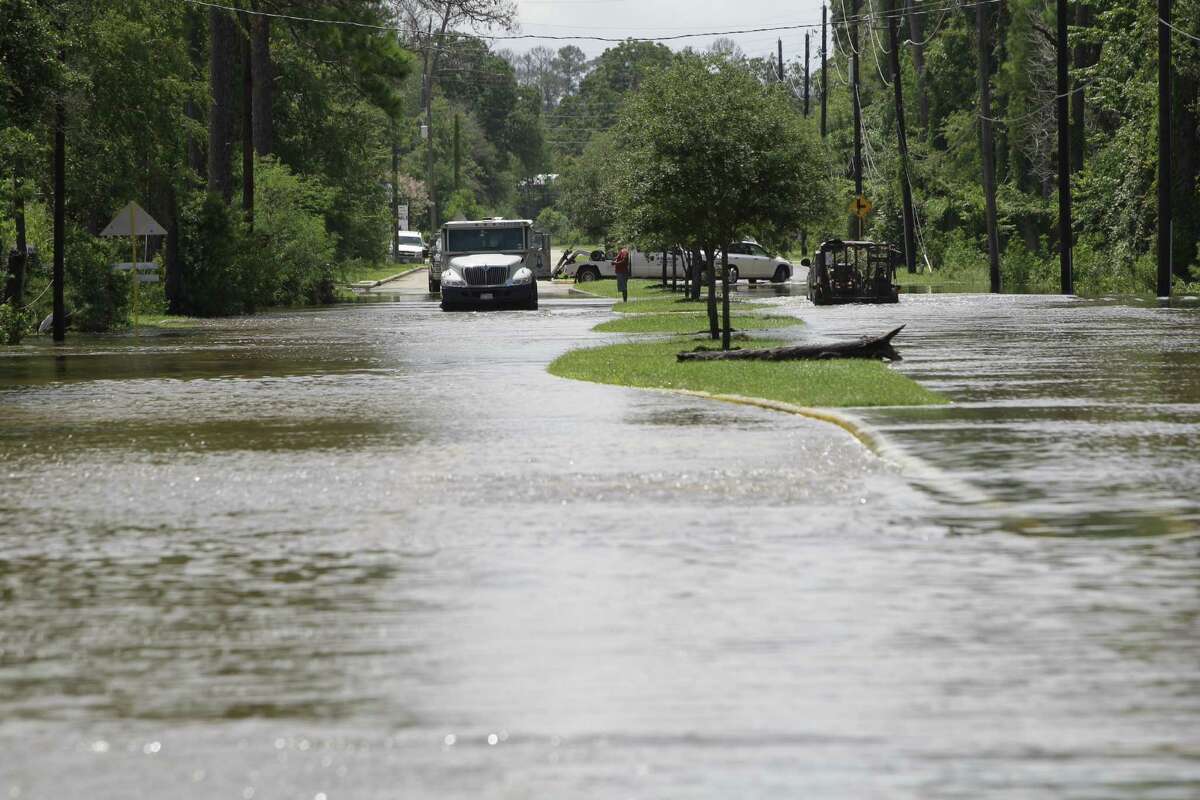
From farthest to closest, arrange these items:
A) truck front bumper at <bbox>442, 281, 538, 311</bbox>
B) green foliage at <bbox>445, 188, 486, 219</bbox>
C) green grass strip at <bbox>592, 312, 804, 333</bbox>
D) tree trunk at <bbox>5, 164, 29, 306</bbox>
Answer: green foliage at <bbox>445, 188, 486, 219</bbox>
truck front bumper at <bbox>442, 281, 538, 311</bbox>
green grass strip at <bbox>592, 312, 804, 333</bbox>
tree trunk at <bbox>5, 164, 29, 306</bbox>

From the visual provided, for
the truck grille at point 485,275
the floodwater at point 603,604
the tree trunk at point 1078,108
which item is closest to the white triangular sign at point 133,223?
the truck grille at point 485,275

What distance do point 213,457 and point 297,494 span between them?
2909mm

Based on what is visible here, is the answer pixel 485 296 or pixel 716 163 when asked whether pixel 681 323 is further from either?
pixel 485 296

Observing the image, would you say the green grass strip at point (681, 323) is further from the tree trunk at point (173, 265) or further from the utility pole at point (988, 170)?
the utility pole at point (988, 170)

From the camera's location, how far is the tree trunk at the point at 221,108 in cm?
5903

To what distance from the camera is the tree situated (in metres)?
34.3

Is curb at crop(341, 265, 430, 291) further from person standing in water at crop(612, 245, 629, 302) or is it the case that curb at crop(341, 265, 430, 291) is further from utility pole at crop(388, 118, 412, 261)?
person standing in water at crop(612, 245, 629, 302)

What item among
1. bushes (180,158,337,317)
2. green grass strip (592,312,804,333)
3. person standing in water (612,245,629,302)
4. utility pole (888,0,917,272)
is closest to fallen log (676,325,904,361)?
green grass strip (592,312,804,333)

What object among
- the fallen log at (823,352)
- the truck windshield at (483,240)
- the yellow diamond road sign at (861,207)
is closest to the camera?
the fallen log at (823,352)

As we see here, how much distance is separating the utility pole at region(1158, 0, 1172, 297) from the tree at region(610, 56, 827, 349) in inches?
740

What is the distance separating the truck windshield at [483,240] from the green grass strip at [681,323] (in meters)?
9.40

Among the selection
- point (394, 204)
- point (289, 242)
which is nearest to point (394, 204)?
point (394, 204)

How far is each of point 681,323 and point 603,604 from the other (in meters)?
33.6

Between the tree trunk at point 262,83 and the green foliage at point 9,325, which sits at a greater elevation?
the tree trunk at point 262,83
